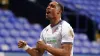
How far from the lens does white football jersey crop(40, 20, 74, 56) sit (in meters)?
4.07

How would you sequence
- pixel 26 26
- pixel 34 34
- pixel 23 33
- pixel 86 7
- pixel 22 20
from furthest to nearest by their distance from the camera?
pixel 86 7 < pixel 22 20 < pixel 26 26 < pixel 34 34 < pixel 23 33

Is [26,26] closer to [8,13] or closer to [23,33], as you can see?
[23,33]

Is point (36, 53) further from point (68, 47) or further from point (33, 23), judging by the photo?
point (33, 23)

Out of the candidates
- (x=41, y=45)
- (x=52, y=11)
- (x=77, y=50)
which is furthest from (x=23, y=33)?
(x=41, y=45)

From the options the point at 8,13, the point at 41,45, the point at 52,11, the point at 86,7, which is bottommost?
the point at 41,45

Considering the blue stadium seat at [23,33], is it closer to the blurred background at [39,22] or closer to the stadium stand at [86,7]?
the blurred background at [39,22]

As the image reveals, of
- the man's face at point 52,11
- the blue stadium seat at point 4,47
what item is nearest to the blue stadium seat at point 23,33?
the blue stadium seat at point 4,47

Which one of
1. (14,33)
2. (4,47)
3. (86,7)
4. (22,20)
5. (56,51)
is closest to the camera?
(56,51)

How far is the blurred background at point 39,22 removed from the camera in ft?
32.6

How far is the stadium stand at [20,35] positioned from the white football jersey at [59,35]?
4.89 meters

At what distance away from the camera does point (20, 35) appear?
10.1 metres

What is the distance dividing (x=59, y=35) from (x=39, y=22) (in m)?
7.43

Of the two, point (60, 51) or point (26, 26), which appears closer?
point (60, 51)

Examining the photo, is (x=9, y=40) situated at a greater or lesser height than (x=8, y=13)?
lesser
